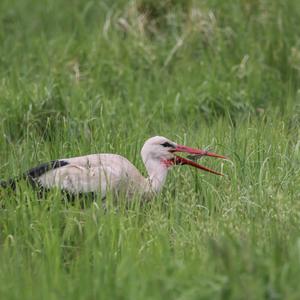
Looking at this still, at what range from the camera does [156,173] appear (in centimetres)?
642

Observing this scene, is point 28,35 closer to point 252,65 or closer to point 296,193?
point 252,65

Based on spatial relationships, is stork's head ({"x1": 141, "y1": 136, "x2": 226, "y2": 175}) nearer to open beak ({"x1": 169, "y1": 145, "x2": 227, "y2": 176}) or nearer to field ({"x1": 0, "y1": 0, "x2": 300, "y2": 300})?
open beak ({"x1": 169, "y1": 145, "x2": 227, "y2": 176})

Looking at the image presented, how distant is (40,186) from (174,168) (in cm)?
100

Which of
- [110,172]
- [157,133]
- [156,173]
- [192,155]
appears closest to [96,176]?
[110,172]

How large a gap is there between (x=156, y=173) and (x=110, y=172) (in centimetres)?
38

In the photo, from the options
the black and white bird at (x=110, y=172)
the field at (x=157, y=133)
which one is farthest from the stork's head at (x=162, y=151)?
the field at (x=157, y=133)

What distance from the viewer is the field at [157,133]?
447 centimetres

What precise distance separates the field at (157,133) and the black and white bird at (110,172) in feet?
0.44

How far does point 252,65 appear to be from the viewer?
902cm

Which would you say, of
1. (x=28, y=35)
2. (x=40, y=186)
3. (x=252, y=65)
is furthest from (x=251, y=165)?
(x=28, y=35)

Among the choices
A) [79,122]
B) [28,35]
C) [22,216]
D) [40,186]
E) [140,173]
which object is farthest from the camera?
[28,35]

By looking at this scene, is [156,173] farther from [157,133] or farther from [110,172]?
[157,133]

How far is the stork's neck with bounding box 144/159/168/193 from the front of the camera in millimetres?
6369

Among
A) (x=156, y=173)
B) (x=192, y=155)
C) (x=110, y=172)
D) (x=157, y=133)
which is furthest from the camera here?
(x=157, y=133)
